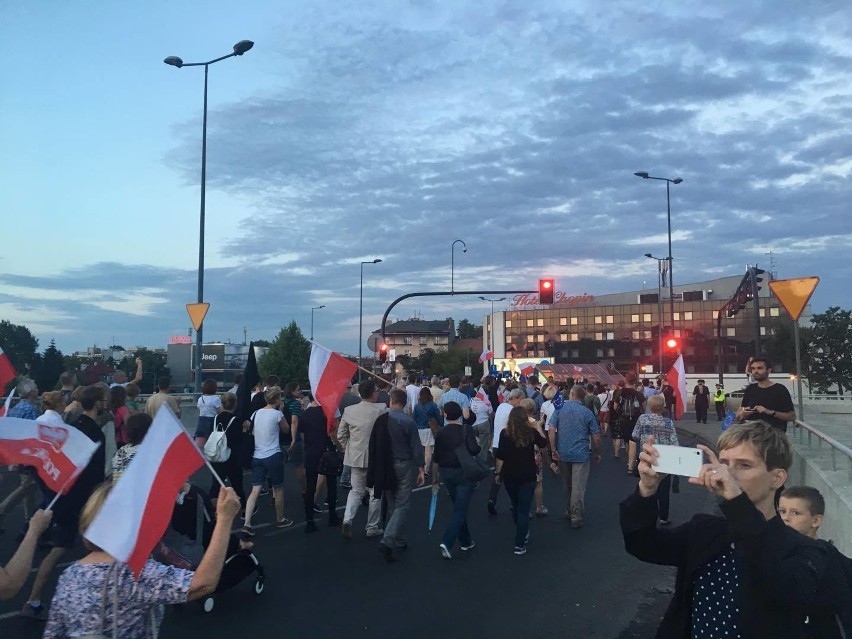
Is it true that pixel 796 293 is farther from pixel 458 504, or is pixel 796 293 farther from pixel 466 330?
pixel 466 330

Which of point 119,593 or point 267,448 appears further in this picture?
point 267,448

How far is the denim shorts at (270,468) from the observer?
991cm

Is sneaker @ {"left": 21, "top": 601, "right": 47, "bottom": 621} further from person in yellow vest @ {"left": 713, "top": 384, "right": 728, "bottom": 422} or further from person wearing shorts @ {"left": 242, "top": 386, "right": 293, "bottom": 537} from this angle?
person in yellow vest @ {"left": 713, "top": 384, "right": 728, "bottom": 422}

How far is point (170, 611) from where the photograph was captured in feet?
21.7

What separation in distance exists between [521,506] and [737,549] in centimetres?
659

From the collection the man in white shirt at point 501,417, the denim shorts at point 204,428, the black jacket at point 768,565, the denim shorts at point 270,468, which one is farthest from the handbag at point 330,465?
the black jacket at point 768,565

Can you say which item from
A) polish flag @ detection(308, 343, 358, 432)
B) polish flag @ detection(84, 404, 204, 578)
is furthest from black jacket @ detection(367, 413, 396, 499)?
polish flag @ detection(84, 404, 204, 578)

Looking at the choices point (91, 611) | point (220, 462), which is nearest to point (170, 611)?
point (220, 462)

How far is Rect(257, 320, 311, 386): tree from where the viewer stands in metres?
→ 77.5

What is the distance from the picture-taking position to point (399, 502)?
880 centimetres

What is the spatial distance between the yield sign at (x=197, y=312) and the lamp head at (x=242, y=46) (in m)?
7.65

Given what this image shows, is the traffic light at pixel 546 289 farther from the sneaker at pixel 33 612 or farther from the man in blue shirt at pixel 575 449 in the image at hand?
the sneaker at pixel 33 612

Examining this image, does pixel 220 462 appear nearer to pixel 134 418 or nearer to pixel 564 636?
pixel 134 418

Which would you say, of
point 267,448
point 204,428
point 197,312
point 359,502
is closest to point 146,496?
point 359,502
